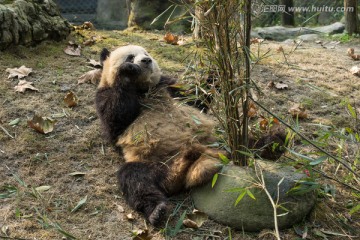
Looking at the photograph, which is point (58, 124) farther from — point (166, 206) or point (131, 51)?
point (166, 206)

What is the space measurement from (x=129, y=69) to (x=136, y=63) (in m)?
0.37

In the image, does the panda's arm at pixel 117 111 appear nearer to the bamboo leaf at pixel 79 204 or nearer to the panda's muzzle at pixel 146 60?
the panda's muzzle at pixel 146 60

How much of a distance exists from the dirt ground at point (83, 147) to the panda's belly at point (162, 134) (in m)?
0.29

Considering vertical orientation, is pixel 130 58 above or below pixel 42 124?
above

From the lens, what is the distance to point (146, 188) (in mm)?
3588

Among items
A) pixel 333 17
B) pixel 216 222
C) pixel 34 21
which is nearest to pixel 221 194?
pixel 216 222

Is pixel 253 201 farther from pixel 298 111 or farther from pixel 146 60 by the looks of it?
pixel 146 60

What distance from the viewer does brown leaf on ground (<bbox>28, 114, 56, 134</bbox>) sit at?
4.43 metres

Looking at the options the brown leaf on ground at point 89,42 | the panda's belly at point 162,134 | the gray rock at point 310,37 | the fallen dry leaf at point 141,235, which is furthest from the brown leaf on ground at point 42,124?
the gray rock at point 310,37

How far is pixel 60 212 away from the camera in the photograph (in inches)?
137

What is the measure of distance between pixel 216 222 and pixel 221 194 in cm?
21

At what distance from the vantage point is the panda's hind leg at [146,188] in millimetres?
3385

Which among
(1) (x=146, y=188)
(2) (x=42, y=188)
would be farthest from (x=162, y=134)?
(2) (x=42, y=188)

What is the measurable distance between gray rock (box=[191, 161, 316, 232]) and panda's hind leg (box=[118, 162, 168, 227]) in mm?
340
